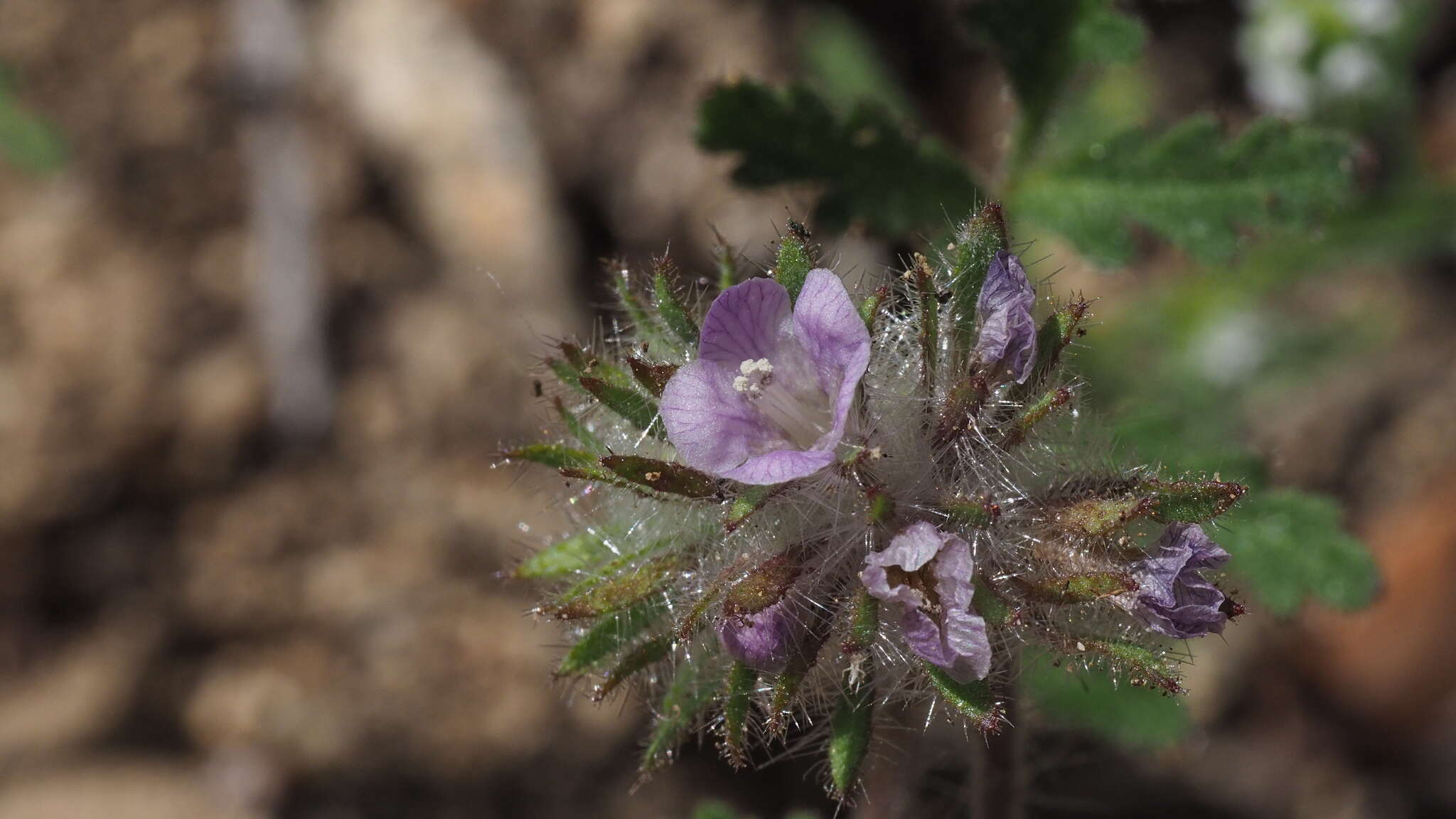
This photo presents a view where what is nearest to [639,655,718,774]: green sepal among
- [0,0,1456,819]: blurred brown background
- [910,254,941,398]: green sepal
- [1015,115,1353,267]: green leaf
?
[910,254,941,398]: green sepal

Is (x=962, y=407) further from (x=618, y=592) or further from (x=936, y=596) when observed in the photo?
(x=618, y=592)

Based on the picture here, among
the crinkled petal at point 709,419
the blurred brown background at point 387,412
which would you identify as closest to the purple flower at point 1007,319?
the crinkled petal at point 709,419

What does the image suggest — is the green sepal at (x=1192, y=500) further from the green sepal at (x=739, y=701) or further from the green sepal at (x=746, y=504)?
the green sepal at (x=739, y=701)

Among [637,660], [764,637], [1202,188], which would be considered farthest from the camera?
[1202,188]

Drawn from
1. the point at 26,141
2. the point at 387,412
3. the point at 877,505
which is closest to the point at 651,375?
the point at 877,505

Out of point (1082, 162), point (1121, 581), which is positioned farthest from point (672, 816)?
point (1121, 581)

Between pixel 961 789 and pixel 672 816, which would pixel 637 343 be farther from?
pixel 672 816

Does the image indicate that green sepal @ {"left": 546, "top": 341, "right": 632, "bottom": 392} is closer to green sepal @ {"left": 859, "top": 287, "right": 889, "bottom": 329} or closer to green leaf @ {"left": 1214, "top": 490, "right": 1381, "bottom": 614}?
green sepal @ {"left": 859, "top": 287, "right": 889, "bottom": 329}
